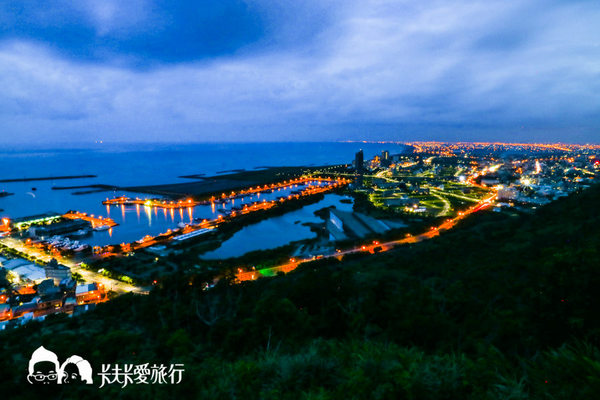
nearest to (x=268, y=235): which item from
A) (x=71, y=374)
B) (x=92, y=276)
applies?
(x=92, y=276)

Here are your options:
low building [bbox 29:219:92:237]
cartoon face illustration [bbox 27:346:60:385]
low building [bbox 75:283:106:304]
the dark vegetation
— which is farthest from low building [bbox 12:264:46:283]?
cartoon face illustration [bbox 27:346:60:385]

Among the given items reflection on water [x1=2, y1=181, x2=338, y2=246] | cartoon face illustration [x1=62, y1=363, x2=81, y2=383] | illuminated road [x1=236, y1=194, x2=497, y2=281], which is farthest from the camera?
reflection on water [x1=2, y1=181, x2=338, y2=246]

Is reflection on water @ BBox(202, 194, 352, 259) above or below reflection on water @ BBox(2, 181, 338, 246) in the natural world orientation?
below

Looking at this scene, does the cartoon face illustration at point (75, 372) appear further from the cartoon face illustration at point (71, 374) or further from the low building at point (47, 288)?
the low building at point (47, 288)

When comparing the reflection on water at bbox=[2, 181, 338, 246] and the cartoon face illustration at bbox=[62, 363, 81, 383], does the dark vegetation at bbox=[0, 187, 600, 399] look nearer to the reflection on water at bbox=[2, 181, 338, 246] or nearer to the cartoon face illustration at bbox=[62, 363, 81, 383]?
the cartoon face illustration at bbox=[62, 363, 81, 383]

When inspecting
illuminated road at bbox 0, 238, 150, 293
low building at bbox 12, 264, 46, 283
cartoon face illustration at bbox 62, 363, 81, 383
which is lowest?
illuminated road at bbox 0, 238, 150, 293

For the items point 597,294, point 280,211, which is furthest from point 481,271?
point 280,211
